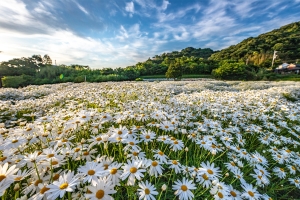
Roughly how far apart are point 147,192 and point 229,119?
308cm

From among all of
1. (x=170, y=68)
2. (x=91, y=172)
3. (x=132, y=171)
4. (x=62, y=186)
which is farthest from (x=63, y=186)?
Result: (x=170, y=68)

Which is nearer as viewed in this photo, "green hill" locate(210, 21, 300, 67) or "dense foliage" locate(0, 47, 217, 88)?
"dense foliage" locate(0, 47, 217, 88)

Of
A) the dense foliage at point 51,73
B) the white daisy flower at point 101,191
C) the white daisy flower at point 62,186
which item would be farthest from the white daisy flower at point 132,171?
A: the dense foliage at point 51,73

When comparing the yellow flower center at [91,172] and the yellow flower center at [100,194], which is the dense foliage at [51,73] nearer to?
the yellow flower center at [91,172]

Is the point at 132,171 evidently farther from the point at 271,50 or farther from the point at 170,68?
the point at 271,50

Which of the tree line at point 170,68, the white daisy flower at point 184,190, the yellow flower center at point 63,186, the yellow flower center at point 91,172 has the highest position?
the tree line at point 170,68

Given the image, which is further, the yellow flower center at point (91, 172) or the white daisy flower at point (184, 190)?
the white daisy flower at point (184, 190)

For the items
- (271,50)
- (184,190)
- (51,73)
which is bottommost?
(184,190)

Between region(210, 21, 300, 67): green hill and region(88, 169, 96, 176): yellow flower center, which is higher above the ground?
region(210, 21, 300, 67): green hill

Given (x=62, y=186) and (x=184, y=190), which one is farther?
(x=184, y=190)

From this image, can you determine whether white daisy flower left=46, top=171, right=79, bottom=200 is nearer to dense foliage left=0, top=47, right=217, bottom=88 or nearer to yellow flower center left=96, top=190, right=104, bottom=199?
yellow flower center left=96, top=190, right=104, bottom=199

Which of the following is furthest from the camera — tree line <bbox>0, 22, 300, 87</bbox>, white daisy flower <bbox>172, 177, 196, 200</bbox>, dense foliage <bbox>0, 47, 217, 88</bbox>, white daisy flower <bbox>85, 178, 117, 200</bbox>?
tree line <bbox>0, 22, 300, 87</bbox>

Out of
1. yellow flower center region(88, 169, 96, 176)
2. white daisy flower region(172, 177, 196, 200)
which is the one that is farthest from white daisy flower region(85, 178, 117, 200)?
white daisy flower region(172, 177, 196, 200)

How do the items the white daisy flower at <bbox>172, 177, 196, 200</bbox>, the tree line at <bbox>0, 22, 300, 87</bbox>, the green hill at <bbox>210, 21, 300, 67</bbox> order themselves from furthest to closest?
1. the green hill at <bbox>210, 21, 300, 67</bbox>
2. the tree line at <bbox>0, 22, 300, 87</bbox>
3. the white daisy flower at <bbox>172, 177, 196, 200</bbox>
